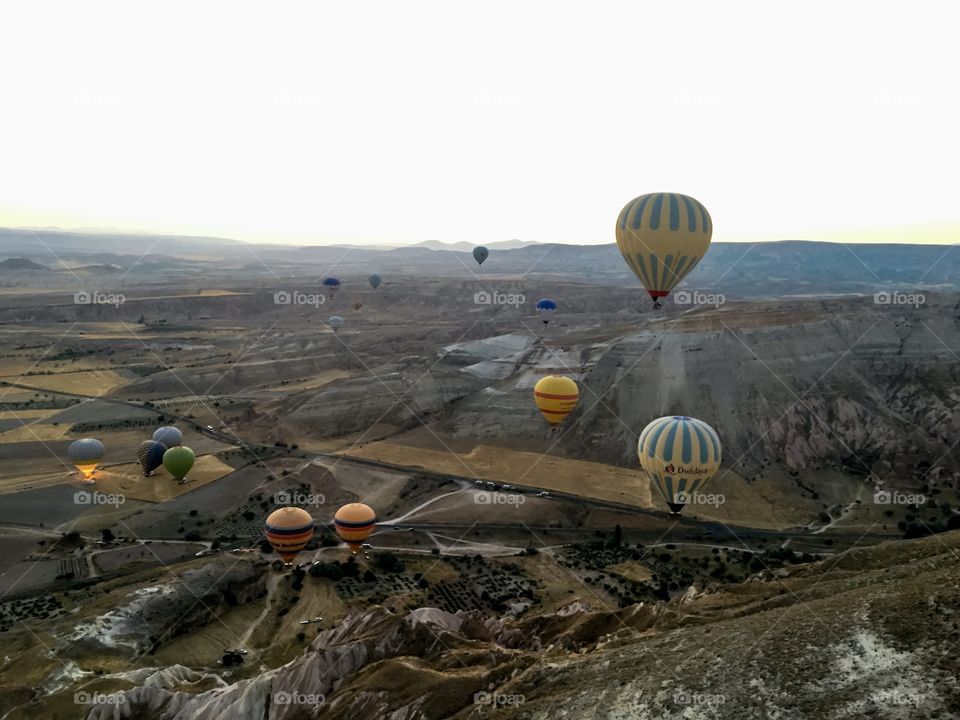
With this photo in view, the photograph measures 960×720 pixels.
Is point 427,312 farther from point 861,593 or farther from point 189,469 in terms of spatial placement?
point 861,593

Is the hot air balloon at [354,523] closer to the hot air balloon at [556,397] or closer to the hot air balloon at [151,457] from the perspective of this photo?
the hot air balloon at [556,397]

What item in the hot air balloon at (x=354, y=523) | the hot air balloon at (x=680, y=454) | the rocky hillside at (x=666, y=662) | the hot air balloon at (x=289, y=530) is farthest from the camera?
the hot air balloon at (x=354, y=523)

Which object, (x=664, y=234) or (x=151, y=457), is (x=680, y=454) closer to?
(x=664, y=234)

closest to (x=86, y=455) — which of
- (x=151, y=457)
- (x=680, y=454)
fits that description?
(x=151, y=457)

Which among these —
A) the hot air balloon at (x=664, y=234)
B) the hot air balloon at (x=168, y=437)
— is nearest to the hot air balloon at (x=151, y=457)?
the hot air balloon at (x=168, y=437)

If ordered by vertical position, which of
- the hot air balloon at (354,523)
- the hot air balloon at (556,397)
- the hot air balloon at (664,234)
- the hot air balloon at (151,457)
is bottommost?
the hot air balloon at (151,457)

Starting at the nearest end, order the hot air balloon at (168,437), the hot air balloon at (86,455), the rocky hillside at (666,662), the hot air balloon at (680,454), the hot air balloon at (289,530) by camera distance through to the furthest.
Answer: the rocky hillside at (666,662), the hot air balloon at (680,454), the hot air balloon at (289,530), the hot air balloon at (86,455), the hot air balloon at (168,437)
